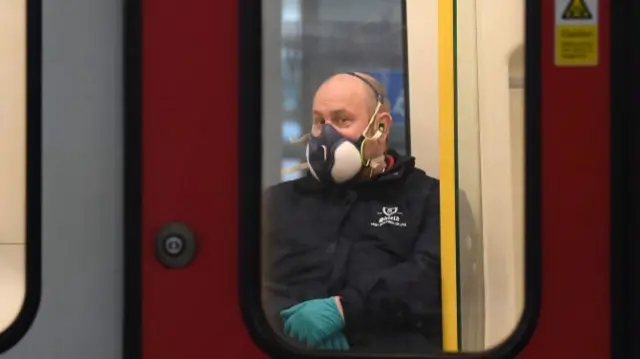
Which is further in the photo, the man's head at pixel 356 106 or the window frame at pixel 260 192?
the man's head at pixel 356 106

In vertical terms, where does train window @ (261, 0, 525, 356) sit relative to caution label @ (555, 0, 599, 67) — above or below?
below

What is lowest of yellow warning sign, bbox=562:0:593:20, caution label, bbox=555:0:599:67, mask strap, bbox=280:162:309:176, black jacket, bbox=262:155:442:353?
black jacket, bbox=262:155:442:353

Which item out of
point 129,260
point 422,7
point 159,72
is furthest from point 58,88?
point 422,7

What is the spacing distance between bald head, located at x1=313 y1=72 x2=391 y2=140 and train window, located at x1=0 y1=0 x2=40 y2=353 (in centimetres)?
55

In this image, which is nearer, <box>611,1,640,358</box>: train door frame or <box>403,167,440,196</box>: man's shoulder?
<box>611,1,640,358</box>: train door frame

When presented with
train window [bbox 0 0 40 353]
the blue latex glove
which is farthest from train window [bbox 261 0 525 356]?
train window [bbox 0 0 40 353]

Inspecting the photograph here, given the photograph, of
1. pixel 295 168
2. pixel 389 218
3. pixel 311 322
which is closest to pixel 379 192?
pixel 389 218

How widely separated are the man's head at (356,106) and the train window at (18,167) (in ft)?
1.81

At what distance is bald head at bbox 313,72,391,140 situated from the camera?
1807mm

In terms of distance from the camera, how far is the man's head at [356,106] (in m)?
1.81

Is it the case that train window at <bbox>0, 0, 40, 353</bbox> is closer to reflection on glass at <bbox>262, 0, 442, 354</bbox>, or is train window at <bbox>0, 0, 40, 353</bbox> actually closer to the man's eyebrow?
reflection on glass at <bbox>262, 0, 442, 354</bbox>

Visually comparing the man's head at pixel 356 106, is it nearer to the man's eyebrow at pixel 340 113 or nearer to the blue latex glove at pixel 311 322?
the man's eyebrow at pixel 340 113

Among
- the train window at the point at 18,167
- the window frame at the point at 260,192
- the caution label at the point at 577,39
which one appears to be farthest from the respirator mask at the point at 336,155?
the train window at the point at 18,167

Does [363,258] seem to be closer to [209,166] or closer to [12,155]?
[209,166]
